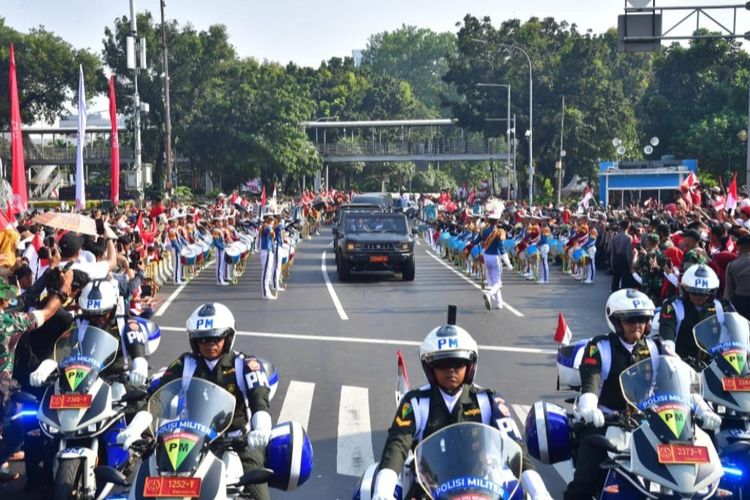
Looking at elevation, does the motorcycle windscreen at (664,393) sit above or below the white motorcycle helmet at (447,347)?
below

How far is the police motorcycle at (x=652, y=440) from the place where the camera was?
5.73 meters

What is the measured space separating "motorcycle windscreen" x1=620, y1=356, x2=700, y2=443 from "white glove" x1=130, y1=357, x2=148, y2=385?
11.1 feet

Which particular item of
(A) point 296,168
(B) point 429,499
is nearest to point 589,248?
(B) point 429,499

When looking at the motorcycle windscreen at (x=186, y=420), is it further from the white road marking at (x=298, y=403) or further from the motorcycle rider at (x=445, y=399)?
the white road marking at (x=298, y=403)

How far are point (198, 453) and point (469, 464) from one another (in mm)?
1504

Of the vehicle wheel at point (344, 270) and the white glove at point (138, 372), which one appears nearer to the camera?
the white glove at point (138, 372)

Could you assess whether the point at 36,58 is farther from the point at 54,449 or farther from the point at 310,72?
the point at 54,449

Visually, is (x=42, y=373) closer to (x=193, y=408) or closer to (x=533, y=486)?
(x=193, y=408)

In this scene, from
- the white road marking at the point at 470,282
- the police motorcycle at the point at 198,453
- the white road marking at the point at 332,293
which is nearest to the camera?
the police motorcycle at the point at 198,453

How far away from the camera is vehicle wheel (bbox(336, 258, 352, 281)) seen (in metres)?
26.6

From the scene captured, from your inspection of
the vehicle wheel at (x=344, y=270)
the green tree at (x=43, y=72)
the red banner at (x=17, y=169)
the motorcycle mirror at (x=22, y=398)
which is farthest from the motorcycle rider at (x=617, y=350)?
the green tree at (x=43, y=72)

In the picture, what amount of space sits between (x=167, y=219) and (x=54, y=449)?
2064cm

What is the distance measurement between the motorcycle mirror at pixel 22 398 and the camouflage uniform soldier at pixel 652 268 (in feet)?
33.7

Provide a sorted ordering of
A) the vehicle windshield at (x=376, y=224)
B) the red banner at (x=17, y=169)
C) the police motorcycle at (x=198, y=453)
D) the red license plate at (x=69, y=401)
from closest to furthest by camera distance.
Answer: the police motorcycle at (x=198, y=453) < the red license plate at (x=69, y=401) < the red banner at (x=17, y=169) < the vehicle windshield at (x=376, y=224)
